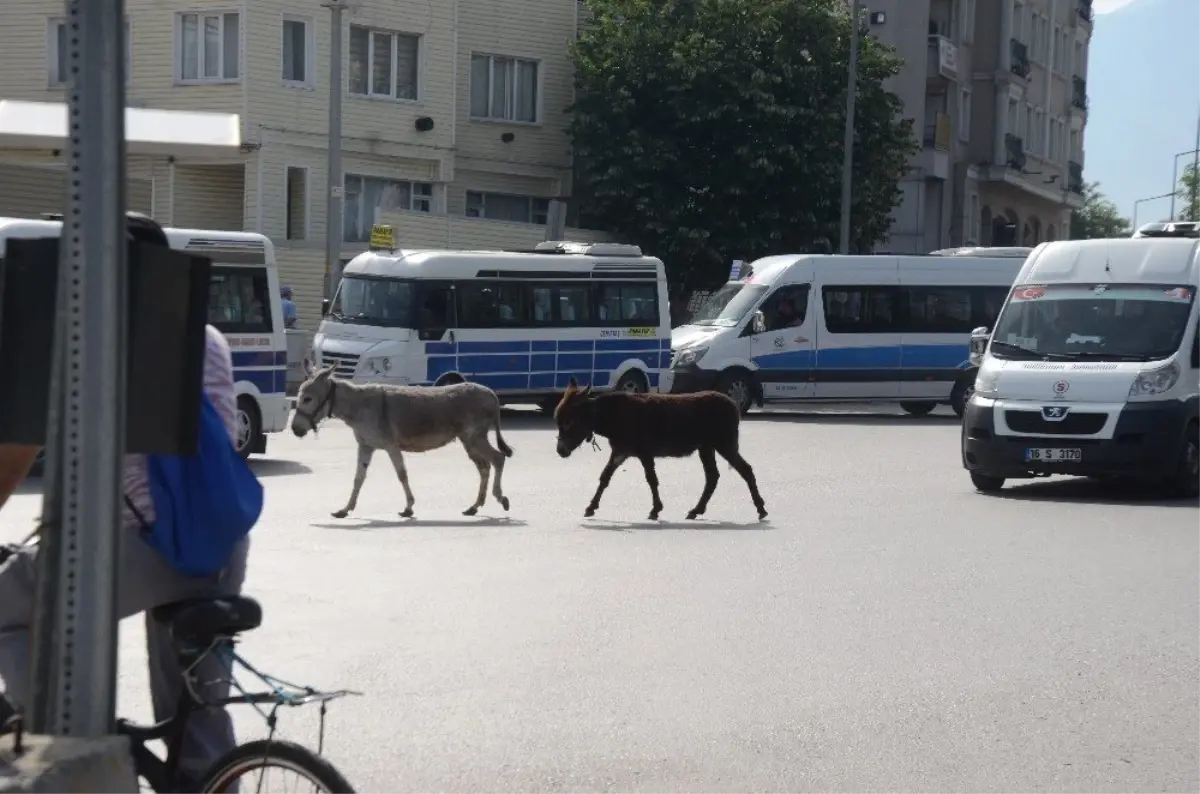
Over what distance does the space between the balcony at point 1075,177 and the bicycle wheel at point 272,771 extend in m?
67.4

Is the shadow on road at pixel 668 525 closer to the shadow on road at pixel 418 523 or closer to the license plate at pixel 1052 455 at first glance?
the shadow on road at pixel 418 523

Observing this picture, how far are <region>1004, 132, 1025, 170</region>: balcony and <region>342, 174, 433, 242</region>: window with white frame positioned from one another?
77.9ft

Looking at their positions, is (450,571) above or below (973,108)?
below

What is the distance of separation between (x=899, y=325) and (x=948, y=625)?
22.6m

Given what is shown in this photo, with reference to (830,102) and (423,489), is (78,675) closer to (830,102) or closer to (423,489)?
(423,489)

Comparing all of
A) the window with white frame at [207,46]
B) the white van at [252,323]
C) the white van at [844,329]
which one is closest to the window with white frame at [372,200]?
the window with white frame at [207,46]

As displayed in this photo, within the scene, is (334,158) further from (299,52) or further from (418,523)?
(418,523)

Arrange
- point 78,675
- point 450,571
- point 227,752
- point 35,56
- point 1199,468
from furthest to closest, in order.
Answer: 1. point 35,56
2. point 1199,468
3. point 450,571
4. point 227,752
5. point 78,675

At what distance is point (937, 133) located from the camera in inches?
2160

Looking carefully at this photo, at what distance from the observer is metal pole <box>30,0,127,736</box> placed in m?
4.27

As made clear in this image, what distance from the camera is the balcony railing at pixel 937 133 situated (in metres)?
54.9

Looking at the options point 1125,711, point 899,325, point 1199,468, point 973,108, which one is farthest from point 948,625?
point 973,108

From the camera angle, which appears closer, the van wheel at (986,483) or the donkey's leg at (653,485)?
the donkey's leg at (653,485)

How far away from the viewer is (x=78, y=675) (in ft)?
14.4
